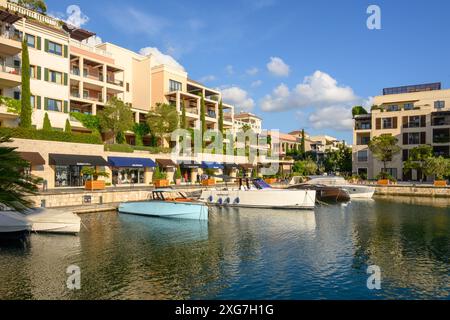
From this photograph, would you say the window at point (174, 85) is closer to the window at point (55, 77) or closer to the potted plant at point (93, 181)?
the window at point (55, 77)

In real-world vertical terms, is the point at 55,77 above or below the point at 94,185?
above

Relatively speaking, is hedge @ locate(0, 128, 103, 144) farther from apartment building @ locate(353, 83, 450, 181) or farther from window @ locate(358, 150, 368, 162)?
apartment building @ locate(353, 83, 450, 181)

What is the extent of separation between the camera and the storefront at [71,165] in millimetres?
35781

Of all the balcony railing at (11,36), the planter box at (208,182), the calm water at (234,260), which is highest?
the balcony railing at (11,36)

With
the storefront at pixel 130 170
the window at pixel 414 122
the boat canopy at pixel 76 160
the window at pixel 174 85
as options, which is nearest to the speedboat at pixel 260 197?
the storefront at pixel 130 170

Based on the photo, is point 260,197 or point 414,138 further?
point 414,138

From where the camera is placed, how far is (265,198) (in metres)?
34.8

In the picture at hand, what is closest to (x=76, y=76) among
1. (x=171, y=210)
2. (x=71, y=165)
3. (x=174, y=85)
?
(x=71, y=165)

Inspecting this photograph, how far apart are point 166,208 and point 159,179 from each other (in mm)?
18339

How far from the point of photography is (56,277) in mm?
13672

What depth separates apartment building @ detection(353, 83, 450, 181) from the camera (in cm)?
6612

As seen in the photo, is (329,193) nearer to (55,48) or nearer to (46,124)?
(46,124)

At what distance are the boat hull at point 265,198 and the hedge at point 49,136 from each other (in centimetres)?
1594
